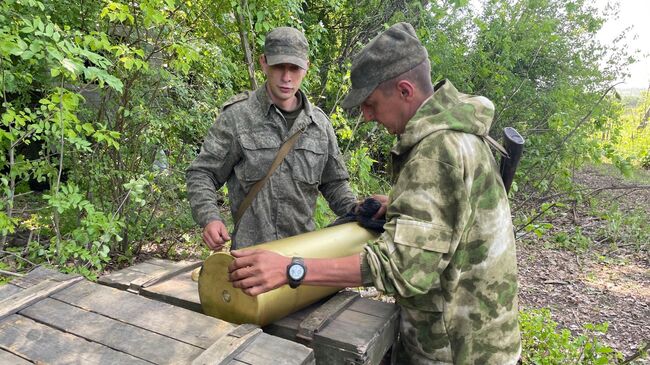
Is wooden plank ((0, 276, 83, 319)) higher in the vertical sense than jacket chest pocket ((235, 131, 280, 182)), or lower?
lower

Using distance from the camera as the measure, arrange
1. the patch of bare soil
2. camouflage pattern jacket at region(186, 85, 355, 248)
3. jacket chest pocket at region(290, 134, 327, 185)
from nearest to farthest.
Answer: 1. camouflage pattern jacket at region(186, 85, 355, 248)
2. jacket chest pocket at region(290, 134, 327, 185)
3. the patch of bare soil

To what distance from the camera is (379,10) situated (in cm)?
767

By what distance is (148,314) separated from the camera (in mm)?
1602

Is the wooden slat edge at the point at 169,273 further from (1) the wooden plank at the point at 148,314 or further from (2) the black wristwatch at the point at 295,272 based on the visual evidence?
(2) the black wristwatch at the point at 295,272

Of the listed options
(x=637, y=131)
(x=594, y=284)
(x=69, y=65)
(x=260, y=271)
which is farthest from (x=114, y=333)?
(x=637, y=131)

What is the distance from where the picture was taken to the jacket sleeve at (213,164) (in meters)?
2.42

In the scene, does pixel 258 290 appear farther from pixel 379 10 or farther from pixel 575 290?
pixel 379 10

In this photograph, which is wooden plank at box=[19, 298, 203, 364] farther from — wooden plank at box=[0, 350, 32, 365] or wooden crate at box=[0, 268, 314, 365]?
wooden plank at box=[0, 350, 32, 365]

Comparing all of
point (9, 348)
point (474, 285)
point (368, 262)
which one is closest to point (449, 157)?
point (368, 262)

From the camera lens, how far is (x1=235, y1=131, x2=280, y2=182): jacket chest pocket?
2.52 meters

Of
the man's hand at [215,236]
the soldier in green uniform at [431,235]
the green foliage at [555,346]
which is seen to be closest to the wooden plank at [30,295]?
the man's hand at [215,236]

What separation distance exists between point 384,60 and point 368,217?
0.89m

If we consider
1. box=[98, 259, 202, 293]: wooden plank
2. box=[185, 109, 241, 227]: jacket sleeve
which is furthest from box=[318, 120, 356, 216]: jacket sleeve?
box=[98, 259, 202, 293]: wooden plank

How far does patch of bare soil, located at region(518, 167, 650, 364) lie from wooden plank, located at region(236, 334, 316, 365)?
12.9 ft
